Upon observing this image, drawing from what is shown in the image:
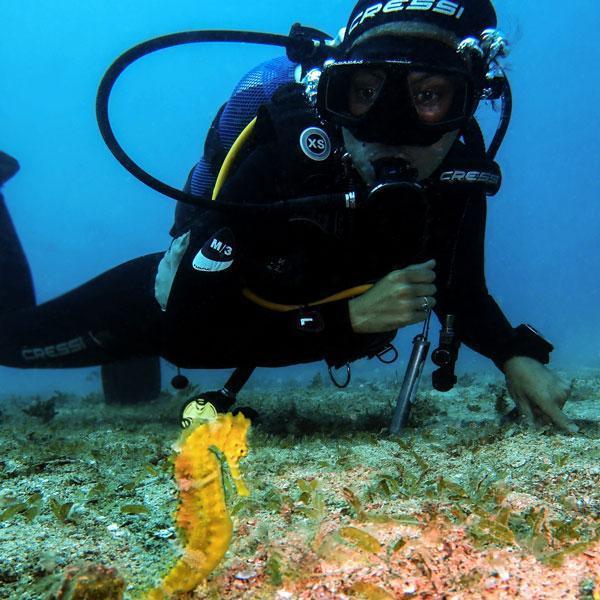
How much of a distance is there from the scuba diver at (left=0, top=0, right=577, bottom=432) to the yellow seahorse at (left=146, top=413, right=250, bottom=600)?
6.41 ft

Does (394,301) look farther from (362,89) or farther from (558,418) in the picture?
(362,89)

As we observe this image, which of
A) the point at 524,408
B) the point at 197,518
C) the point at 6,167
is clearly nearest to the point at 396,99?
the point at 524,408

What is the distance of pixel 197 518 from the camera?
1.16m

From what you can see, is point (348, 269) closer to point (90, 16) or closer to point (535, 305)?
point (535, 305)

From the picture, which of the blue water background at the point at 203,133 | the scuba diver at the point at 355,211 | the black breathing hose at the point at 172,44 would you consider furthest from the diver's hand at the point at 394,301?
the blue water background at the point at 203,133

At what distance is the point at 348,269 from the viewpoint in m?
3.36

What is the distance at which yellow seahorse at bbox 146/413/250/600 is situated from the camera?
3.72ft

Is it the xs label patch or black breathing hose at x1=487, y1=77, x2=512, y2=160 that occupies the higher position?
black breathing hose at x1=487, y1=77, x2=512, y2=160

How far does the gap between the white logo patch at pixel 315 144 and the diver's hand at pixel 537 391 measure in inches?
77.7

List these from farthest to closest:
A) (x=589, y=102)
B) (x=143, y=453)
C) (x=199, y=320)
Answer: (x=589, y=102) < (x=199, y=320) < (x=143, y=453)

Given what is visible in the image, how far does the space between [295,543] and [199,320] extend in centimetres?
219

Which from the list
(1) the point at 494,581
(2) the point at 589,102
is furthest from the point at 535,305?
(1) the point at 494,581

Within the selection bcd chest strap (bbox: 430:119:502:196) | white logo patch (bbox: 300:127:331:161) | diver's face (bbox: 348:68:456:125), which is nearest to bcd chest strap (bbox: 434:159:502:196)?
bcd chest strap (bbox: 430:119:502:196)

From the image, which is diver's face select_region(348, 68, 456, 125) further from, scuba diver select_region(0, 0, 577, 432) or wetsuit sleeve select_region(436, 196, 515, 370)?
Result: wetsuit sleeve select_region(436, 196, 515, 370)
